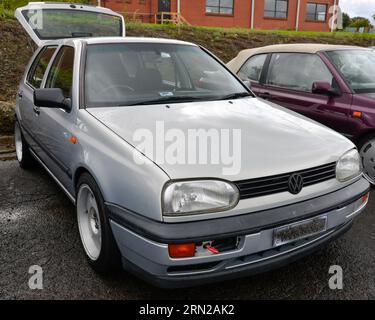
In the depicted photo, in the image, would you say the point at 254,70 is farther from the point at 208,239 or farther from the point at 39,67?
the point at 208,239

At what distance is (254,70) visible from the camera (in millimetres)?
5633

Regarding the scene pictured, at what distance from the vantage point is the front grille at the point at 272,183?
2.17m

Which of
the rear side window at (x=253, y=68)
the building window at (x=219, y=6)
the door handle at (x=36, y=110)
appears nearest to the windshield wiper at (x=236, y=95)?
the door handle at (x=36, y=110)

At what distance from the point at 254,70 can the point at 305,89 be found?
1.01 metres

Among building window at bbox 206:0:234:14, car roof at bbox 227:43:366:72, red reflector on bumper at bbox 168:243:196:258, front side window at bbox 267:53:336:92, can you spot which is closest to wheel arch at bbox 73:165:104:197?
red reflector on bumper at bbox 168:243:196:258

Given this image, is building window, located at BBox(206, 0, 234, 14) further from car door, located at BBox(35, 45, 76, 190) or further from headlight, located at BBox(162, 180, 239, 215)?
headlight, located at BBox(162, 180, 239, 215)

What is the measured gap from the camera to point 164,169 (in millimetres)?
2111

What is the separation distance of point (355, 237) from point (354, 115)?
159cm

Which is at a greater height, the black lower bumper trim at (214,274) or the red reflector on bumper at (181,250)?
the red reflector on bumper at (181,250)

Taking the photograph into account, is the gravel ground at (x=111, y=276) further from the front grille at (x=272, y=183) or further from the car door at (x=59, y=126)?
the front grille at (x=272, y=183)

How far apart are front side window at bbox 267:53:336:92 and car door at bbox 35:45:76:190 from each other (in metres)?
2.85

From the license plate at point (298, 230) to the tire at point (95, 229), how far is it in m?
0.97

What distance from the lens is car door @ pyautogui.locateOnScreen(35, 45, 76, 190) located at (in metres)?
2.99
